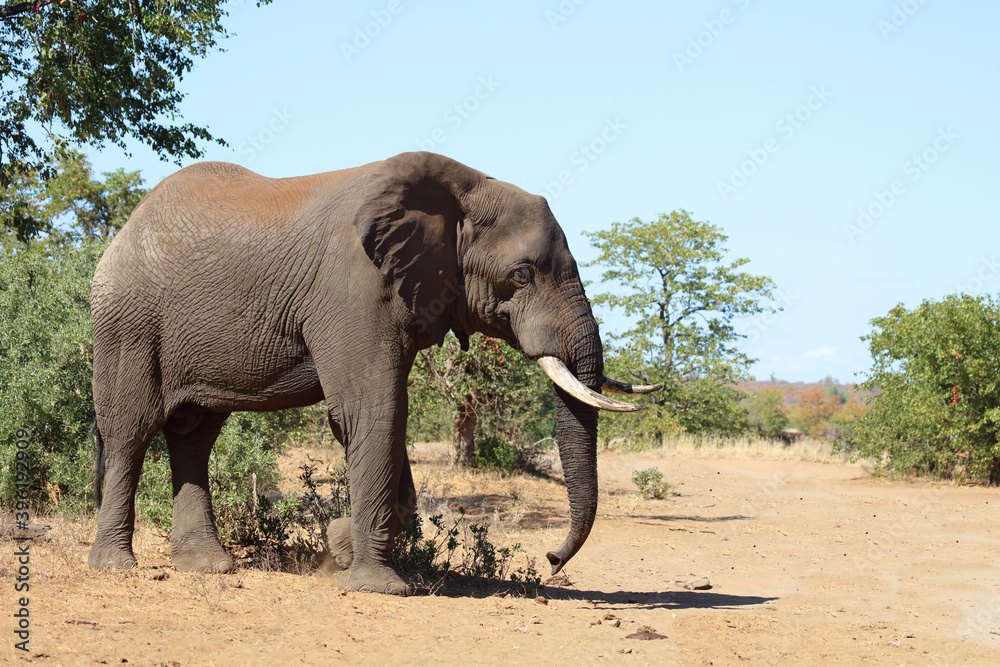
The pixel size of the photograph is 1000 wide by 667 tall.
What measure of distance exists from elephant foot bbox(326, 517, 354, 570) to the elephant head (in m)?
1.56

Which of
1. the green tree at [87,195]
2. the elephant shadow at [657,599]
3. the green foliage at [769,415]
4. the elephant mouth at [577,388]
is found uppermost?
the green tree at [87,195]

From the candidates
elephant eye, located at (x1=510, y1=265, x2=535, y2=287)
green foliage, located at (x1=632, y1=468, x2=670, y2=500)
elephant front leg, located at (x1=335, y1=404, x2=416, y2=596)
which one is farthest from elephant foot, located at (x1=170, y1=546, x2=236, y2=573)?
green foliage, located at (x1=632, y1=468, x2=670, y2=500)

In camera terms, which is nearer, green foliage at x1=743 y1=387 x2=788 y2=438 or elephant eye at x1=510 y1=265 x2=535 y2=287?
elephant eye at x1=510 y1=265 x2=535 y2=287

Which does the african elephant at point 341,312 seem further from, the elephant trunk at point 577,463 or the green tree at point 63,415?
the green tree at point 63,415

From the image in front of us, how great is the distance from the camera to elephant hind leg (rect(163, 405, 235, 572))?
7.59 metres

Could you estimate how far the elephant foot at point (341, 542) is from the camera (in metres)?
7.08

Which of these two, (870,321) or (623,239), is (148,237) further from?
(623,239)

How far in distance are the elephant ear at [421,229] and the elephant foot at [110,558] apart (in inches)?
118

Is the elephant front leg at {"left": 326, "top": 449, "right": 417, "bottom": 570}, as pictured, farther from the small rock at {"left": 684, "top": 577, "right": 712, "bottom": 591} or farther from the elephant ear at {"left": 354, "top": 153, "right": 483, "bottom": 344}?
the small rock at {"left": 684, "top": 577, "right": 712, "bottom": 591}

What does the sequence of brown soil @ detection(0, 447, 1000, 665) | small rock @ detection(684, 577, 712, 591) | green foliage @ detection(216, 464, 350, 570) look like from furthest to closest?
small rock @ detection(684, 577, 712, 591)
green foliage @ detection(216, 464, 350, 570)
brown soil @ detection(0, 447, 1000, 665)

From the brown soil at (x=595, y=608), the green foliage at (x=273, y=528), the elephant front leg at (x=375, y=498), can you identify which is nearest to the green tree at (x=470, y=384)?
the brown soil at (x=595, y=608)

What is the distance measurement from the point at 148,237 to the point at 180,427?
1.59 metres

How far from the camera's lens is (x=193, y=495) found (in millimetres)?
7820

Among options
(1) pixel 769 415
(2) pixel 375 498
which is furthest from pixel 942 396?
(1) pixel 769 415
